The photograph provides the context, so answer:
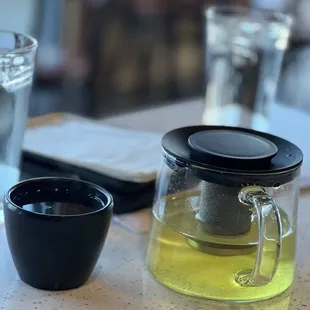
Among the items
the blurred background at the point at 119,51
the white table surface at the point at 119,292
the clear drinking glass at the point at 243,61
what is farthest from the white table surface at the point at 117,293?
the blurred background at the point at 119,51

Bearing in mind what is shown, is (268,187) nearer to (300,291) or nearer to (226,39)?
→ (300,291)

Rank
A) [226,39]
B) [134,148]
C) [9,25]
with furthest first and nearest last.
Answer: [9,25] < [226,39] < [134,148]

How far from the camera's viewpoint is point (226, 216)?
609 millimetres

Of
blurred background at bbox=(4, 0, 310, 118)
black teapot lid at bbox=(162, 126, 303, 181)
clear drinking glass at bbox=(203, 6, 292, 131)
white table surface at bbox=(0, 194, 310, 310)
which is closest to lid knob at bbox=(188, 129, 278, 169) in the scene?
black teapot lid at bbox=(162, 126, 303, 181)

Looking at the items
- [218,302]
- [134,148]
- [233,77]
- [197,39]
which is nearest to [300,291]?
[218,302]

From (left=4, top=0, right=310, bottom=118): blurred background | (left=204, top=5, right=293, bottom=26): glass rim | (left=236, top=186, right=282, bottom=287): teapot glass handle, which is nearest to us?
(left=236, top=186, right=282, bottom=287): teapot glass handle

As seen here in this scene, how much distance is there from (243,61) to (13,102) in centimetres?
45

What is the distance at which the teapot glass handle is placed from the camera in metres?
0.57

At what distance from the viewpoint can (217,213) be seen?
2.00 feet

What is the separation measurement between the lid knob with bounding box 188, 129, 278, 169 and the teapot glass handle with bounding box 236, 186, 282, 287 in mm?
24

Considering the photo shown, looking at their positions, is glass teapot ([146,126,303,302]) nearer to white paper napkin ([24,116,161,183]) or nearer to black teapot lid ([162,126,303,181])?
black teapot lid ([162,126,303,181])

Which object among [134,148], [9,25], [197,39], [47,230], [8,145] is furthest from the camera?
[197,39]

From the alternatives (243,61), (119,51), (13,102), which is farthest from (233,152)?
(119,51)

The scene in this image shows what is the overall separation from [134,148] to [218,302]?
319 mm
